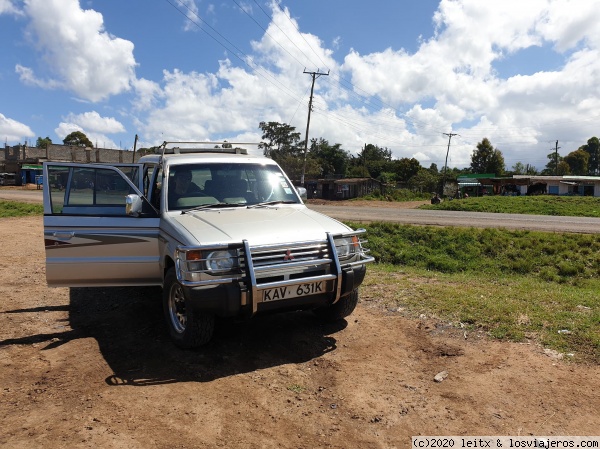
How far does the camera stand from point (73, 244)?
490cm

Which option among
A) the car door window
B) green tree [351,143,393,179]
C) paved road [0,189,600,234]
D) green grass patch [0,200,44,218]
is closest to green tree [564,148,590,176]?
green tree [351,143,393,179]

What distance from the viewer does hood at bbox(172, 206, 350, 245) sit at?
157 inches

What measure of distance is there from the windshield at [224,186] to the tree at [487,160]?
8059 centimetres

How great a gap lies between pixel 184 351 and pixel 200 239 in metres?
1.24

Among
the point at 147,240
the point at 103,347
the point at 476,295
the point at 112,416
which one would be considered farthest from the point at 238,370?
the point at 476,295

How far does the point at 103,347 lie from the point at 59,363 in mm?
462

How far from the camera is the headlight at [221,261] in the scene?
12.6 feet

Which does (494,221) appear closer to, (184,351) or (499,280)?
(499,280)

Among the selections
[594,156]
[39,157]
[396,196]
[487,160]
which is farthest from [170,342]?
[594,156]

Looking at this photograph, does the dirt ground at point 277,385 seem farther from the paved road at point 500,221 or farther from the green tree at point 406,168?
the green tree at point 406,168

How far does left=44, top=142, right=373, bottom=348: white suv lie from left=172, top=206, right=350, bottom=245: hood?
1cm

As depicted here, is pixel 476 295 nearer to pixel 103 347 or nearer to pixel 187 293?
pixel 187 293

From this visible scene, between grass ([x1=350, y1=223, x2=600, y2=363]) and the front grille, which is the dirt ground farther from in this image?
the front grille

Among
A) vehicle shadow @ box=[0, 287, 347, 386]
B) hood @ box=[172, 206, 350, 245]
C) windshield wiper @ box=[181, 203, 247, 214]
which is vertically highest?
windshield wiper @ box=[181, 203, 247, 214]
